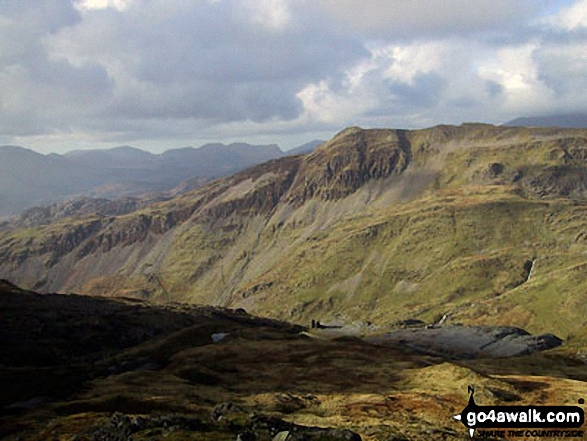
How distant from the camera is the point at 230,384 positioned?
91.4 m

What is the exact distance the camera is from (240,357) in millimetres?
116062

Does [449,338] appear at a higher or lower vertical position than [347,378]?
lower

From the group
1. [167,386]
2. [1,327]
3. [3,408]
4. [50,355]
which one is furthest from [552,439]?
[1,327]

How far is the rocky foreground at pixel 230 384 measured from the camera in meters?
45.7

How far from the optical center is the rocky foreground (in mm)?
45688

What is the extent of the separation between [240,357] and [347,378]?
31.0m

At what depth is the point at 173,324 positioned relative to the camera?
7092 inches

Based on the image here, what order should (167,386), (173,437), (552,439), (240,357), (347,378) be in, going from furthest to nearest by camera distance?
(240,357) → (347,378) → (167,386) → (552,439) → (173,437)

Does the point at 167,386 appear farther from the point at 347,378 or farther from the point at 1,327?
the point at 1,327

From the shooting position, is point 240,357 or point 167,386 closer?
point 167,386

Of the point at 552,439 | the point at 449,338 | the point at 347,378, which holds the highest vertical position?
the point at 552,439

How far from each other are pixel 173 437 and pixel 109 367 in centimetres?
7504

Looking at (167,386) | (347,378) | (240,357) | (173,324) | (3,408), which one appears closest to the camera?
(3,408)

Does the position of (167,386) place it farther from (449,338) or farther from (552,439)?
(449,338)
